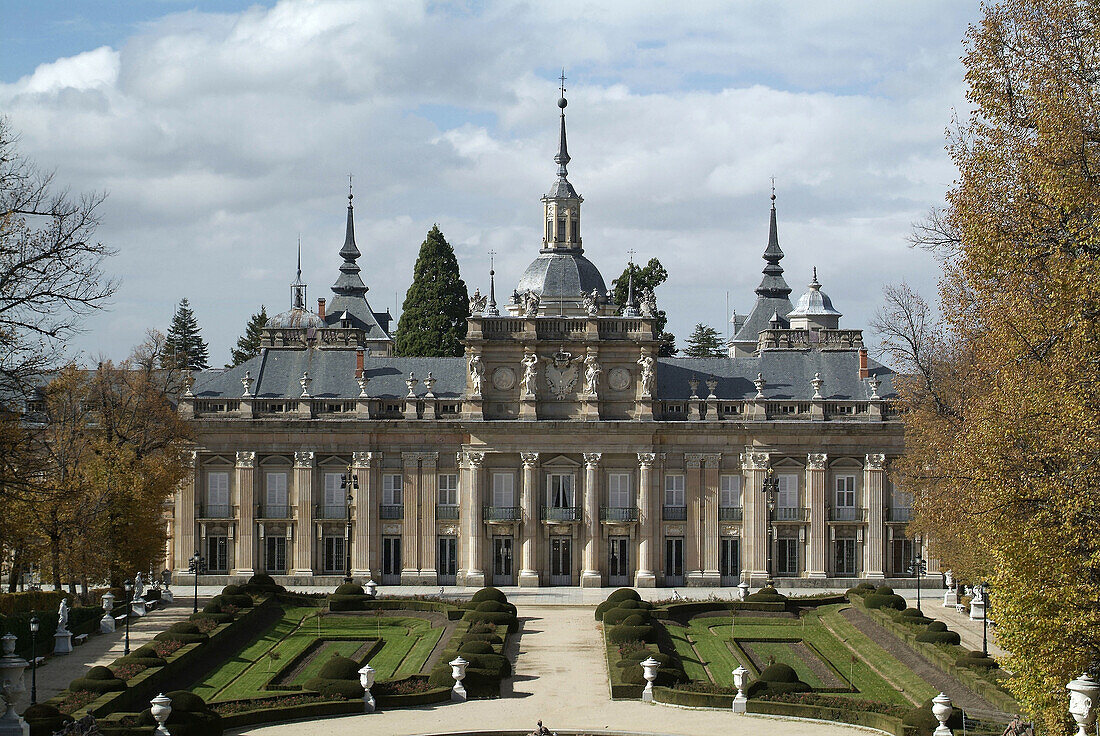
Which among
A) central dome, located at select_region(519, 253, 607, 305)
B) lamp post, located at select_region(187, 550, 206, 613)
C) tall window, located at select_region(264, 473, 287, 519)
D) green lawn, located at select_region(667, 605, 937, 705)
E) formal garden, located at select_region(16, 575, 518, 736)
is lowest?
green lawn, located at select_region(667, 605, 937, 705)

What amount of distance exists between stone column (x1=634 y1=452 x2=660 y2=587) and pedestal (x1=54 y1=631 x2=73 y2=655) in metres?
32.5

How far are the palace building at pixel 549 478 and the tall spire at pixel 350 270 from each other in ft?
132

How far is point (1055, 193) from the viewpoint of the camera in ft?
102

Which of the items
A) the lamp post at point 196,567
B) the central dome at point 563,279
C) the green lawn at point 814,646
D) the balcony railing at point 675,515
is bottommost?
the green lawn at point 814,646

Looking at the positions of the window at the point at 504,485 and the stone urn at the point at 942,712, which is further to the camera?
the window at the point at 504,485

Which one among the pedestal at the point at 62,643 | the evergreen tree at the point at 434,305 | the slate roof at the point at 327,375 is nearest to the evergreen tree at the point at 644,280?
the evergreen tree at the point at 434,305

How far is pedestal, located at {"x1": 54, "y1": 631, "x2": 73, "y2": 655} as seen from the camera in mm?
53500

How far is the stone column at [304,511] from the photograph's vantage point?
76.2 m

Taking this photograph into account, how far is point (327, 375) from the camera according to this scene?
79.6 meters

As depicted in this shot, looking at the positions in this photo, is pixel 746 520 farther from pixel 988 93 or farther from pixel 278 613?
pixel 988 93

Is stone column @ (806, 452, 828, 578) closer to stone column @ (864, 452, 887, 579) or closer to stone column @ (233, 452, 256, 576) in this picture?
stone column @ (864, 452, 887, 579)

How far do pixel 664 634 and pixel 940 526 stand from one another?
482 inches

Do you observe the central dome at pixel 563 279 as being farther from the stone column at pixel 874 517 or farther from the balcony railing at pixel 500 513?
the stone column at pixel 874 517

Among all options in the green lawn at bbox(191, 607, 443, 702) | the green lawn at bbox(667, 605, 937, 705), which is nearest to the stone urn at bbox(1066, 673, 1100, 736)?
the green lawn at bbox(667, 605, 937, 705)
